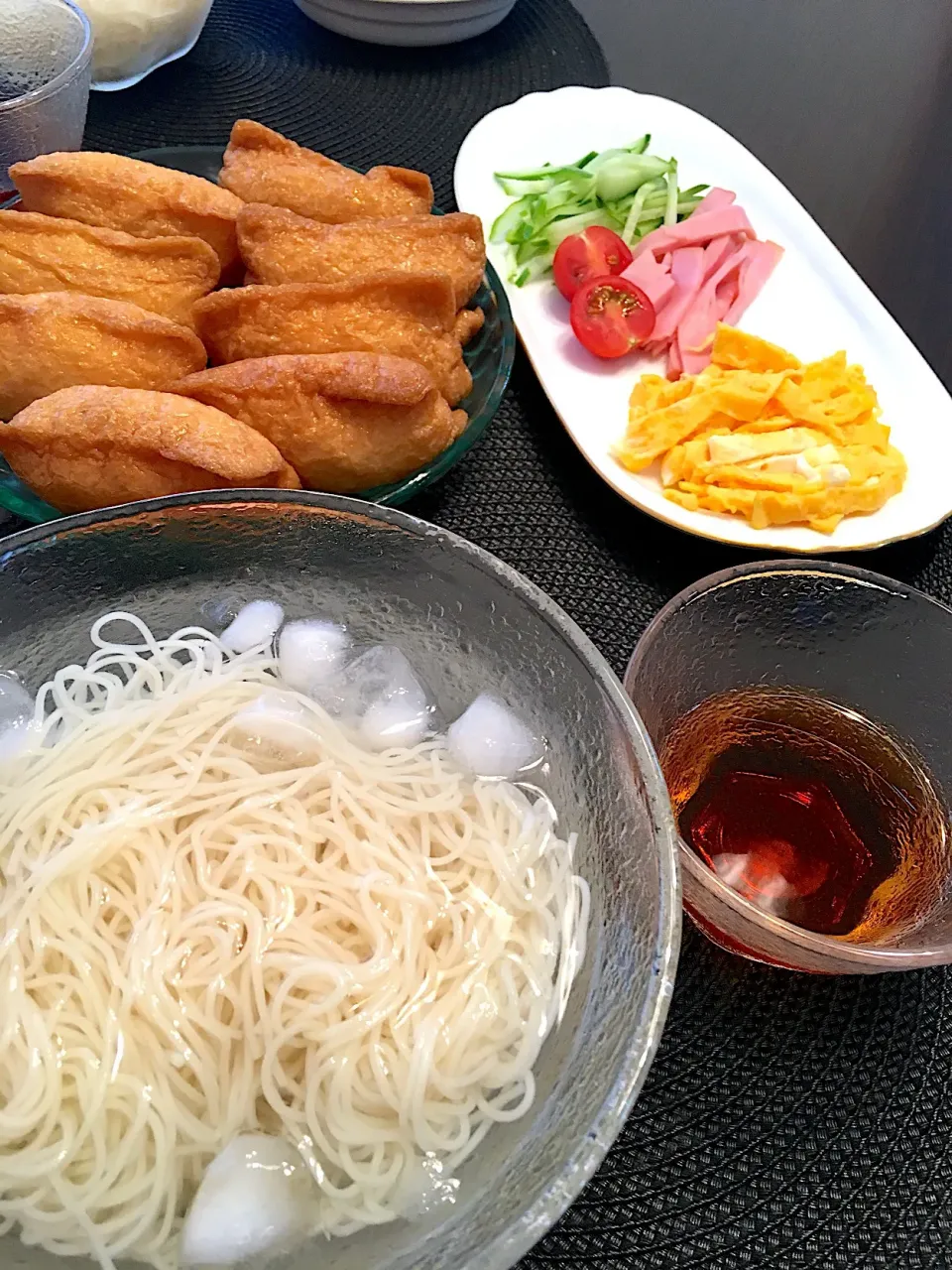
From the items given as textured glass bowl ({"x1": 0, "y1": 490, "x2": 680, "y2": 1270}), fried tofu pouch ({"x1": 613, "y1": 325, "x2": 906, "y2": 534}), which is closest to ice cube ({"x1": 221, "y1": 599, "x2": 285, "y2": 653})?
textured glass bowl ({"x1": 0, "y1": 490, "x2": 680, "y2": 1270})

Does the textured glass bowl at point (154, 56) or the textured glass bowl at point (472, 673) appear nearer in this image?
the textured glass bowl at point (472, 673)

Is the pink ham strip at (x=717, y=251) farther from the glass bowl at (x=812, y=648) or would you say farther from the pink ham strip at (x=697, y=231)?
the glass bowl at (x=812, y=648)

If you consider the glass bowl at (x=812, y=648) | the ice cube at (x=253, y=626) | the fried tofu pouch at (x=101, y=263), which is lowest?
the ice cube at (x=253, y=626)

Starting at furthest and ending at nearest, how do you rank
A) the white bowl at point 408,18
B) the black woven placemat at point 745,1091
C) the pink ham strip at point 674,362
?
the white bowl at point 408,18
the pink ham strip at point 674,362
the black woven placemat at point 745,1091

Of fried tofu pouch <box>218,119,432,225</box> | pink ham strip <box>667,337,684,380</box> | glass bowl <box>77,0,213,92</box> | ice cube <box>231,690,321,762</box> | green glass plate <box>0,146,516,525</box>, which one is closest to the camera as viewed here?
ice cube <box>231,690,321,762</box>

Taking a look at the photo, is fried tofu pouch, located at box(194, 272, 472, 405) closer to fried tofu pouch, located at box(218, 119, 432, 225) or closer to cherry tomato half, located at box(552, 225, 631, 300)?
fried tofu pouch, located at box(218, 119, 432, 225)

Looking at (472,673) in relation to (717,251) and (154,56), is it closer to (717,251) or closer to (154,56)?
(717,251)

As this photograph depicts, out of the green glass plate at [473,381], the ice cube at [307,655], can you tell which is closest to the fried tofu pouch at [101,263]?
the green glass plate at [473,381]
